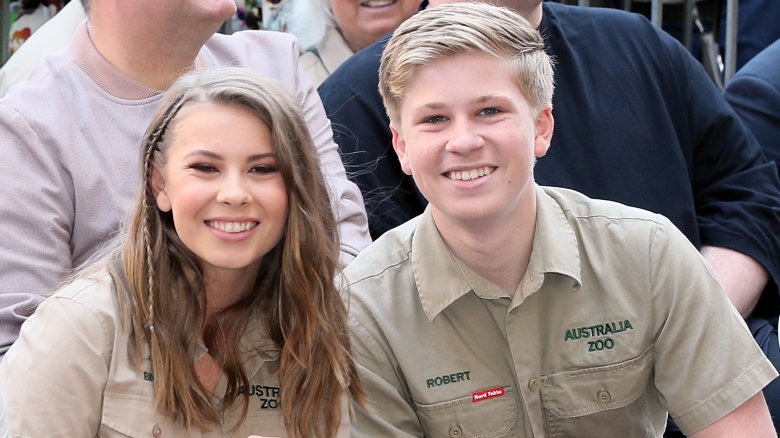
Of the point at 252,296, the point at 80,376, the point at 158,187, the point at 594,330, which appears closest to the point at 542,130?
the point at 594,330

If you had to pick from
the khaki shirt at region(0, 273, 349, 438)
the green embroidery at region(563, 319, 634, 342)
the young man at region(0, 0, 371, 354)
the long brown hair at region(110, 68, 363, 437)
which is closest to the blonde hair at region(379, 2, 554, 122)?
the long brown hair at region(110, 68, 363, 437)

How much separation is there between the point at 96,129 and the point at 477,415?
105 centimetres

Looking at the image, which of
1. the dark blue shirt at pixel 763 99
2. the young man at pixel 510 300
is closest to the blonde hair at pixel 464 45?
the young man at pixel 510 300

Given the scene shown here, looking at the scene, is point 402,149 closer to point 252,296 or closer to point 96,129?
point 252,296

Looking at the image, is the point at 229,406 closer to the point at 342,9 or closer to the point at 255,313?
the point at 255,313

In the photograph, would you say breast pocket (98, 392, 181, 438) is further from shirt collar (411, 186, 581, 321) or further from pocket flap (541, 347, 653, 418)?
pocket flap (541, 347, 653, 418)

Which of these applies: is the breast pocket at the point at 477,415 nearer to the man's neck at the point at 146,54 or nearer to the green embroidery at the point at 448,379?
the green embroidery at the point at 448,379

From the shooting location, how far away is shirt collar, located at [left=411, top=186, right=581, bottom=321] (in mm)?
2678

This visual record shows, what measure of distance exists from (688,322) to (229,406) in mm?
944

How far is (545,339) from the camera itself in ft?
8.87

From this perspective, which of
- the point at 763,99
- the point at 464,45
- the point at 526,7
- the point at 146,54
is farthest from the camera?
the point at 763,99

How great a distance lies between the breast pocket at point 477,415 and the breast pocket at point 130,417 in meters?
0.55

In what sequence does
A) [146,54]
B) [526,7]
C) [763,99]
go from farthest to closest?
1. [763,99]
2. [526,7]
3. [146,54]

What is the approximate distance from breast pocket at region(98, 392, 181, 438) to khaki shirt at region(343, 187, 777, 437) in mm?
437
